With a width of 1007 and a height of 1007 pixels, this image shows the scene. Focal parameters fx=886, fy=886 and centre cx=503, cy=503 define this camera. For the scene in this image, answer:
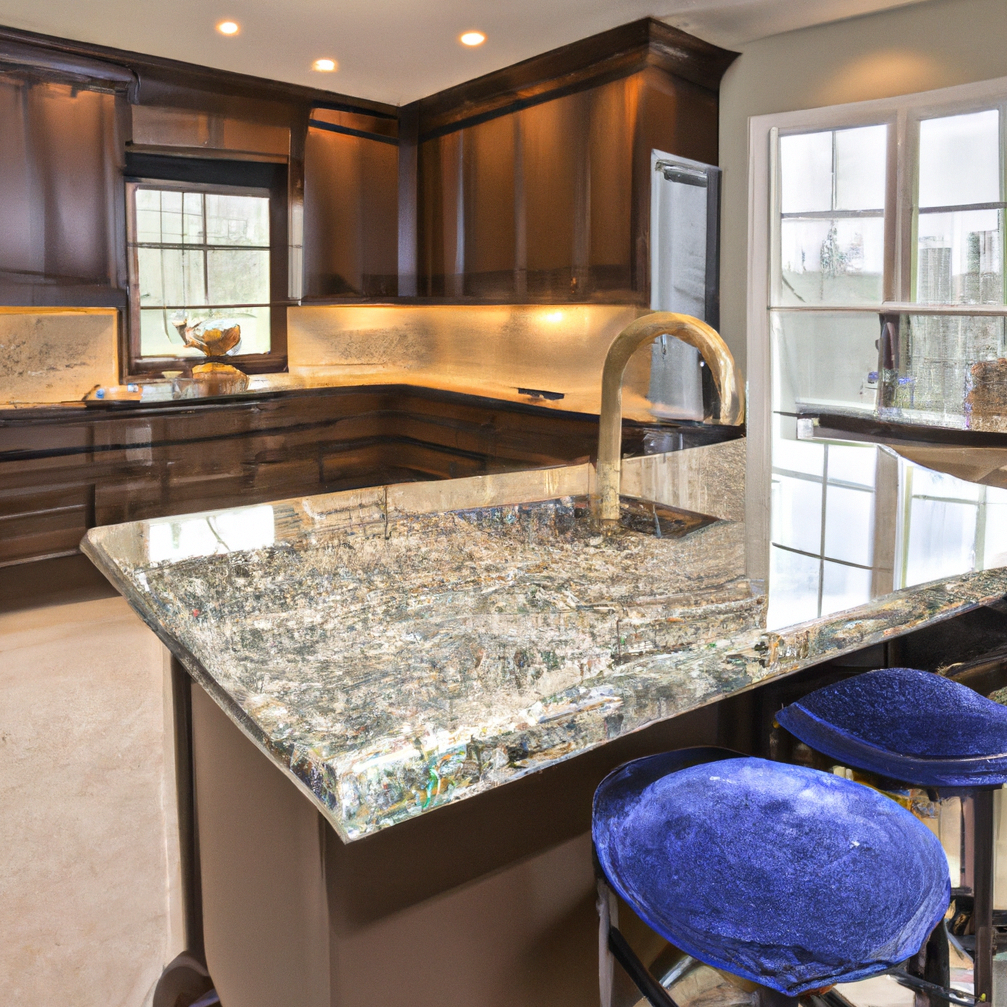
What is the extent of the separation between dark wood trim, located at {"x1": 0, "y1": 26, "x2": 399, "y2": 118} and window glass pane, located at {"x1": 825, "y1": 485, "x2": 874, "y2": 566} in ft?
12.9

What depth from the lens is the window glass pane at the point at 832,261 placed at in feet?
11.9

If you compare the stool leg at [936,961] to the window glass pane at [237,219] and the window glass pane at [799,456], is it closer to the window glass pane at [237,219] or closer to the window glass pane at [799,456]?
the window glass pane at [799,456]

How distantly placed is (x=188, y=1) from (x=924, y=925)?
3.94m

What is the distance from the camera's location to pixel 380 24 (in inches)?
148

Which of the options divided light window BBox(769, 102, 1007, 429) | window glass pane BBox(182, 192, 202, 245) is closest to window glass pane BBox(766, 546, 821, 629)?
divided light window BBox(769, 102, 1007, 429)

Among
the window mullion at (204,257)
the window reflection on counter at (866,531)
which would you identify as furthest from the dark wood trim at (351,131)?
the window reflection on counter at (866,531)

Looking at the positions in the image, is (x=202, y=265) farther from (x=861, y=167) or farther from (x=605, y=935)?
(x=605, y=935)

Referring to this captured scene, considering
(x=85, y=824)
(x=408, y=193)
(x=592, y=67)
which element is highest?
(x=592, y=67)

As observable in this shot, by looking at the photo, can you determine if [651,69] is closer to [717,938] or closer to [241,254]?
[241,254]

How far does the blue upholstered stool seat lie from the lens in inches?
45.3

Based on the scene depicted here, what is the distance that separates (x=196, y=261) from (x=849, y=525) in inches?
166

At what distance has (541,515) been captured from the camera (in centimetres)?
139

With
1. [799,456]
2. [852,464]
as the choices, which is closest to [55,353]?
[799,456]

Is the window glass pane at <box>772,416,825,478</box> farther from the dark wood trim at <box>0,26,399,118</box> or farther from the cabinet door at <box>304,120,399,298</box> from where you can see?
the dark wood trim at <box>0,26,399,118</box>
